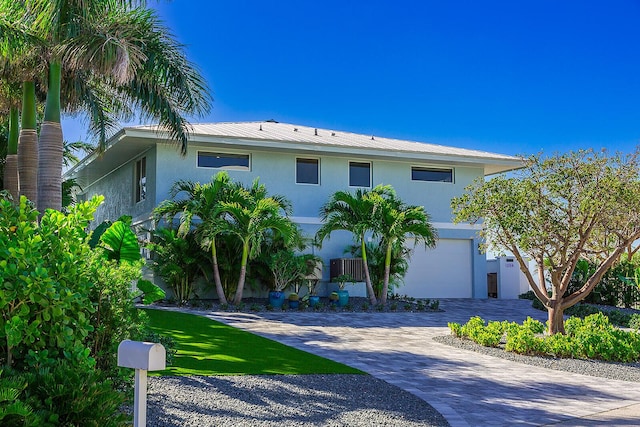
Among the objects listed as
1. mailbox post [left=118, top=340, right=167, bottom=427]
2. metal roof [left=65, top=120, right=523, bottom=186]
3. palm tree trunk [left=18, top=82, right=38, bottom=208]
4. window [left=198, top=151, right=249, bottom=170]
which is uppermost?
metal roof [left=65, top=120, right=523, bottom=186]

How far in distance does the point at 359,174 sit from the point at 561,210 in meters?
11.6

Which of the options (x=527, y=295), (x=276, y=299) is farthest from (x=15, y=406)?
(x=527, y=295)

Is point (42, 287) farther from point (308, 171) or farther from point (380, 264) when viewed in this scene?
point (308, 171)

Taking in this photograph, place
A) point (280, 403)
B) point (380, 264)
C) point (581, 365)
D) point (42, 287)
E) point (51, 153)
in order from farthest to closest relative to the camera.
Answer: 1. point (380, 264)
2. point (51, 153)
3. point (581, 365)
4. point (280, 403)
5. point (42, 287)

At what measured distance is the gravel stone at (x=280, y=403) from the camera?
21.5 ft

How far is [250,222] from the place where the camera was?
711 inches

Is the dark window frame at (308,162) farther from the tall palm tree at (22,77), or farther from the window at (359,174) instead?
the tall palm tree at (22,77)

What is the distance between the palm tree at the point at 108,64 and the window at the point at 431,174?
11.6 m

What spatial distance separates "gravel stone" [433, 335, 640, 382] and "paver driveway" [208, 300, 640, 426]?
0.31 meters

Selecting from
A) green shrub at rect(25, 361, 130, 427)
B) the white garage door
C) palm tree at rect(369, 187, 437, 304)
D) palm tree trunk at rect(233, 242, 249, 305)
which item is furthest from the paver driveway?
the white garage door

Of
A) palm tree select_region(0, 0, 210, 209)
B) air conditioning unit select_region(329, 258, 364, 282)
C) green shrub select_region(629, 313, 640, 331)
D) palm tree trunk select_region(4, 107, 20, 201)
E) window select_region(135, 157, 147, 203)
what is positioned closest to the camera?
palm tree select_region(0, 0, 210, 209)

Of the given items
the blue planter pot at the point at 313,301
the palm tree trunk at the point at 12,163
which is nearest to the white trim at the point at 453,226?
the blue planter pot at the point at 313,301

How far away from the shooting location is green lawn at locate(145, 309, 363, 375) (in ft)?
29.0

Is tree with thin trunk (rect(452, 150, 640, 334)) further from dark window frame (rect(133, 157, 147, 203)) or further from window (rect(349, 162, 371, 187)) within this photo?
dark window frame (rect(133, 157, 147, 203))
